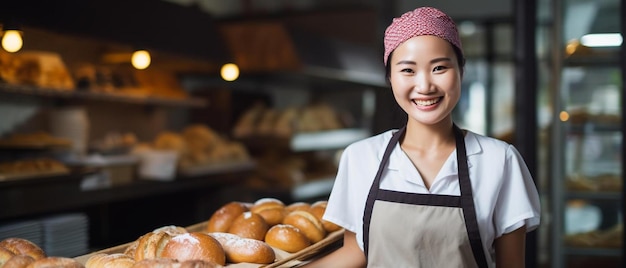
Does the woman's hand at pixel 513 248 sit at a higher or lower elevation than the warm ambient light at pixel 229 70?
lower

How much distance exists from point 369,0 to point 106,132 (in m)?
3.12

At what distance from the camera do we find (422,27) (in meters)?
1.61

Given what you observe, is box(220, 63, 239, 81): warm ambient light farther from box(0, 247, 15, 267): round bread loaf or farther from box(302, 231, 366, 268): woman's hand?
box(0, 247, 15, 267): round bread loaf

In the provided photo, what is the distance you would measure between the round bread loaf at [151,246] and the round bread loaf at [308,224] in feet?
1.56

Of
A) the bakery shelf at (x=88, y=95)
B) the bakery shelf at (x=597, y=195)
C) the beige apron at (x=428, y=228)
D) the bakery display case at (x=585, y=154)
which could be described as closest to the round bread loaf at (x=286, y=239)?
the beige apron at (x=428, y=228)

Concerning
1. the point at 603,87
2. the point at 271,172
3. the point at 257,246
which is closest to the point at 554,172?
the point at 603,87

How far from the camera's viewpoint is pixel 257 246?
1.68 m

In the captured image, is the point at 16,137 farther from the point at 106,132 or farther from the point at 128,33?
the point at 106,132

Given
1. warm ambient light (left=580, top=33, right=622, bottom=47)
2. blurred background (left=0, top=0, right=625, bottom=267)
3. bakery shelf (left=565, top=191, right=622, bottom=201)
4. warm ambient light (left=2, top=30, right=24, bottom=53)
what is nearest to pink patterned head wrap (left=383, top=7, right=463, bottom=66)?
blurred background (left=0, top=0, right=625, bottom=267)

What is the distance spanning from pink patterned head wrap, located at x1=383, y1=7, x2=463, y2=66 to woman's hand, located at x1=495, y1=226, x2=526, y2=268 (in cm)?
47

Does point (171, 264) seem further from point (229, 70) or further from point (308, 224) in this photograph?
point (229, 70)

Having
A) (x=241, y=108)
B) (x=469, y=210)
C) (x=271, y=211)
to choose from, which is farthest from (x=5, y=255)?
(x=241, y=108)

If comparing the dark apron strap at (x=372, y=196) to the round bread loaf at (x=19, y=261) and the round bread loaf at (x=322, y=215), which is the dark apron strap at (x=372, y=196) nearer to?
the round bread loaf at (x=322, y=215)

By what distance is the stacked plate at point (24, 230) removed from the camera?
316cm
